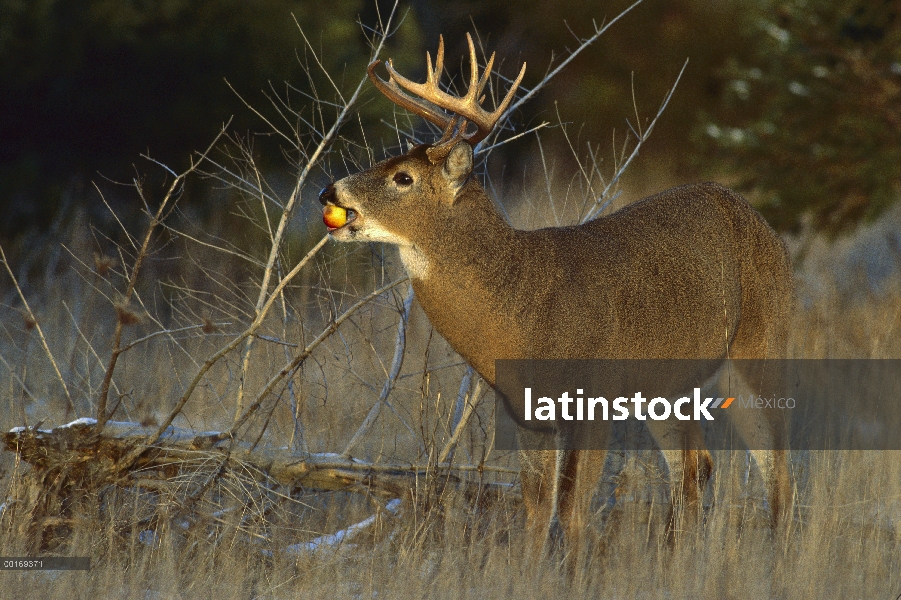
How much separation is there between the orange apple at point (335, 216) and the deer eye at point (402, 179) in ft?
0.89

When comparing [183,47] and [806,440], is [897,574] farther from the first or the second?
[183,47]

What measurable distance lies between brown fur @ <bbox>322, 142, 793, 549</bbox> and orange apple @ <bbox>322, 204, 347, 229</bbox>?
0.06m

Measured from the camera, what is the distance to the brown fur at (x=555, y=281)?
4.92m

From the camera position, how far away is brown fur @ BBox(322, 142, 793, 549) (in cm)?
492

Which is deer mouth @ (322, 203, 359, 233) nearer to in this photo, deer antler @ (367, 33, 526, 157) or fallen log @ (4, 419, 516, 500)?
deer antler @ (367, 33, 526, 157)

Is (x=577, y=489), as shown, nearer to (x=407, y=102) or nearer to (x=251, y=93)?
(x=407, y=102)

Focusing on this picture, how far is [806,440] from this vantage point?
7.03 m

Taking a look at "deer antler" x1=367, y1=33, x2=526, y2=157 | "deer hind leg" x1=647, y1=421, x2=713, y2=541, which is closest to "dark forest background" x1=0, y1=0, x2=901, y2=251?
"deer hind leg" x1=647, y1=421, x2=713, y2=541

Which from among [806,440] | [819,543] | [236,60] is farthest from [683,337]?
[236,60]

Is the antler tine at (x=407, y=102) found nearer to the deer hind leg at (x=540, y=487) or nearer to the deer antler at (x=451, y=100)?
the deer antler at (x=451, y=100)

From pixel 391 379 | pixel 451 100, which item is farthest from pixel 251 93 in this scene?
pixel 451 100

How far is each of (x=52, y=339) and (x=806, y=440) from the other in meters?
5.43

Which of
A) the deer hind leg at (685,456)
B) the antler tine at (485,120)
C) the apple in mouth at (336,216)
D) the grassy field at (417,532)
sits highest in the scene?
the antler tine at (485,120)

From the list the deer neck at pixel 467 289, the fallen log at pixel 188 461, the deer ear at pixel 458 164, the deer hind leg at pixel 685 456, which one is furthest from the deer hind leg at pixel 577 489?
the deer ear at pixel 458 164
